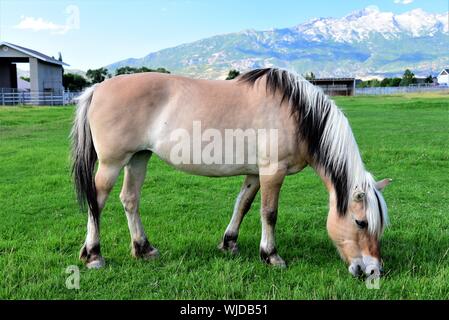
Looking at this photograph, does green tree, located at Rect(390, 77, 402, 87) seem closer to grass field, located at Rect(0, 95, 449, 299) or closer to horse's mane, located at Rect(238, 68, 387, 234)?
grass field, located at Rect(0, 95, 449, 299)

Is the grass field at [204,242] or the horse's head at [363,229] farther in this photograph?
the horse's head at [363,229]

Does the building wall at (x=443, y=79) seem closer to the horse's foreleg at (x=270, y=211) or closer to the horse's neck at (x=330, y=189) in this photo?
the horse's neck at (x=330, y=189)

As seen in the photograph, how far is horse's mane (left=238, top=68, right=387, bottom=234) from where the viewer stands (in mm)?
3922

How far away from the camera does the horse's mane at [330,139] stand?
12.9 feet

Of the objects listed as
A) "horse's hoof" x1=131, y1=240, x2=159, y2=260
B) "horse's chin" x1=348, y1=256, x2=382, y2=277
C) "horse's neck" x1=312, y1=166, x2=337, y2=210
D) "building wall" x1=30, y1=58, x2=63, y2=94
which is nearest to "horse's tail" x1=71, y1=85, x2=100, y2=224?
"horse's hoof" x1=131, y1=240, x2=159, y2=260

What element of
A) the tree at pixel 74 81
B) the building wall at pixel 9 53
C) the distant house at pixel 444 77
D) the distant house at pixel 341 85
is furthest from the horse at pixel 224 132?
the distant house at pixel 444 77

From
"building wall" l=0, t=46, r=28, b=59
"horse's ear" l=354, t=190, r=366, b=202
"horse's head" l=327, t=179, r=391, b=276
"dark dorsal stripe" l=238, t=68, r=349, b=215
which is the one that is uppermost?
"building wall" l=0, t=46, r=28, b=59

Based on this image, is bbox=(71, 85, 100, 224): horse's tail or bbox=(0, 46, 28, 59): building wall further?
bbox=(0, 46, 28, 59): building wall

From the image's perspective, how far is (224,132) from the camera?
425 cm

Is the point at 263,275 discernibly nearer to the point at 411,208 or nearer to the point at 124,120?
the point at 124,120

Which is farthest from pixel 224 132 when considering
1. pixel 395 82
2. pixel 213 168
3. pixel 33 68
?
pixel 395 82

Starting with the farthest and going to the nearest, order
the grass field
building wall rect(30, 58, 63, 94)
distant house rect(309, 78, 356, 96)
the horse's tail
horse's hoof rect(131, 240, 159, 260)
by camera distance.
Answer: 1. distant house rect(309, 78, 356, 96)
2. building wall rect(30, 58, 63, 94)
3. horse's hoof rect(131, 240, 159, 260)
4. the horse's tail
5. the grass field

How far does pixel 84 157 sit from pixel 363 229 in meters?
2.83

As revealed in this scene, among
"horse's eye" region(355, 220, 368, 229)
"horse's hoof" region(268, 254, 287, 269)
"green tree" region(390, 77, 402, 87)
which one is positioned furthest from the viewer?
"green tree" region(390, 77, 402, 87)
